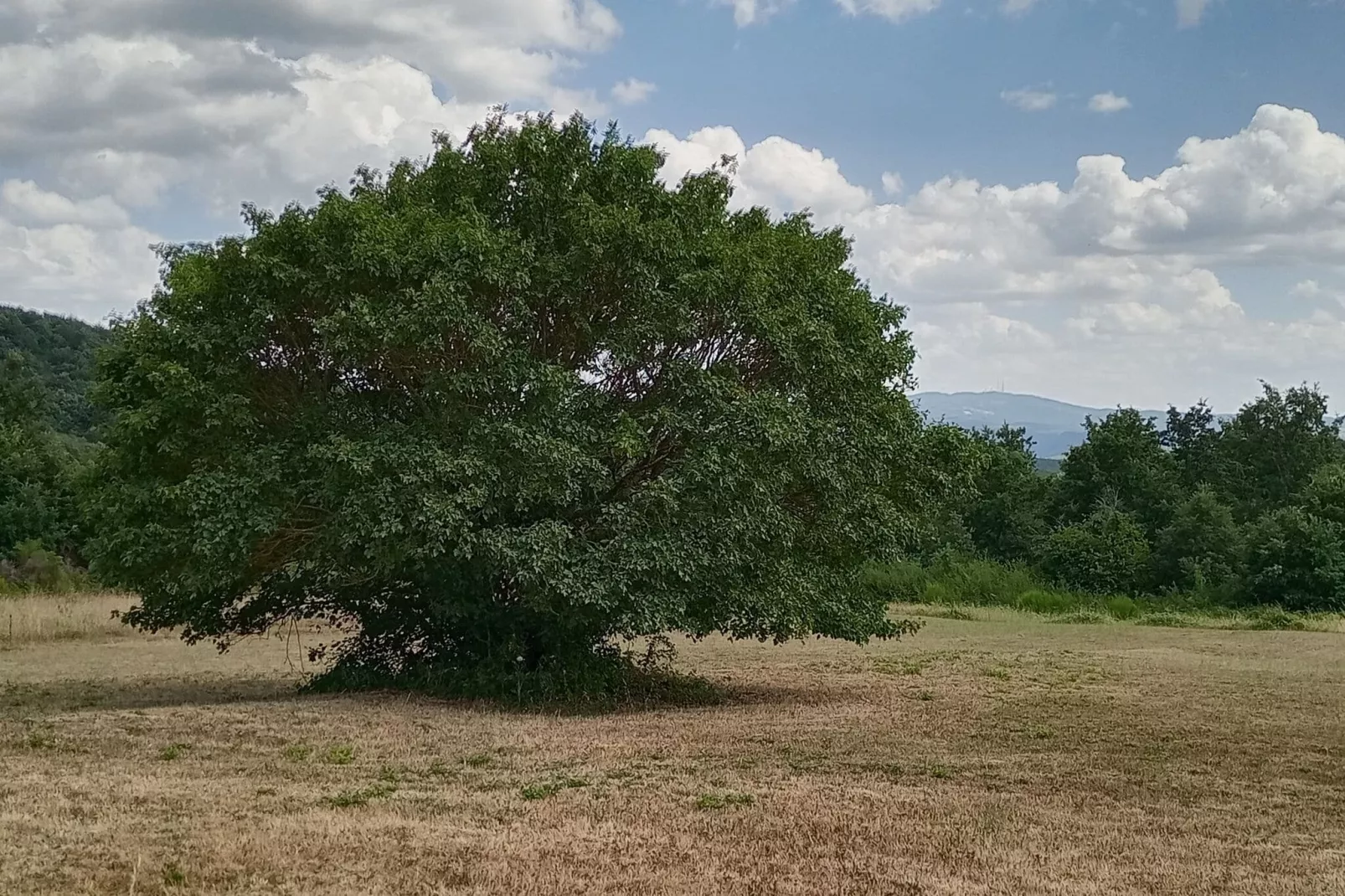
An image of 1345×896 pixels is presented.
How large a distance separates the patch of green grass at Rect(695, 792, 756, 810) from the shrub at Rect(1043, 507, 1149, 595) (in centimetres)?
4407

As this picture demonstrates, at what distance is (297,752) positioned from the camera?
11305 millimetres

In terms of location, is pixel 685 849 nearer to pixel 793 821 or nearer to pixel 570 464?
pixel 793 821

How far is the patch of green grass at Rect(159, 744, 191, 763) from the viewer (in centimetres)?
1090

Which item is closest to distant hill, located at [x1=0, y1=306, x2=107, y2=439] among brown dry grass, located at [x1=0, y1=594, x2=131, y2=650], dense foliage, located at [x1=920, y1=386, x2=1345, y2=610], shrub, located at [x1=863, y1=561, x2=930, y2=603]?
brown dry grass, located at [x1=0, y1=594, x2=131, y2=650]

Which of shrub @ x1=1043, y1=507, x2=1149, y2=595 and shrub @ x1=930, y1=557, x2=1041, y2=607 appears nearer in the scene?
shrub @ x1=930, y1=557, x2=1041, y2=607

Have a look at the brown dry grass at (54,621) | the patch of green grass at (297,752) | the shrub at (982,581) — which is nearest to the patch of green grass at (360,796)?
the patch of green grass at (297,752)

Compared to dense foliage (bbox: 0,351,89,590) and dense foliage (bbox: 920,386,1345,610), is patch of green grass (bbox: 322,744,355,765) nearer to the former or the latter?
dense foliage (bbox: 0,351,89,590)

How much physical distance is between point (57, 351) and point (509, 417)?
92657 millimetres

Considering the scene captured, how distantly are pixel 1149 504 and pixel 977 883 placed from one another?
188ft

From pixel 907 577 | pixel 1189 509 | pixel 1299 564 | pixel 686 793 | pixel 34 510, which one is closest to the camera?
pixel 686 793

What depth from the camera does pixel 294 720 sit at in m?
13.5

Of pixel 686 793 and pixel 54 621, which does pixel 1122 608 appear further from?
pixel 686 793

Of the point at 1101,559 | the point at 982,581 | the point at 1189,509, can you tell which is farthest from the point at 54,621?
the point at 1189,509

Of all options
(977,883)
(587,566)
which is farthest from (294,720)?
(977,883)
